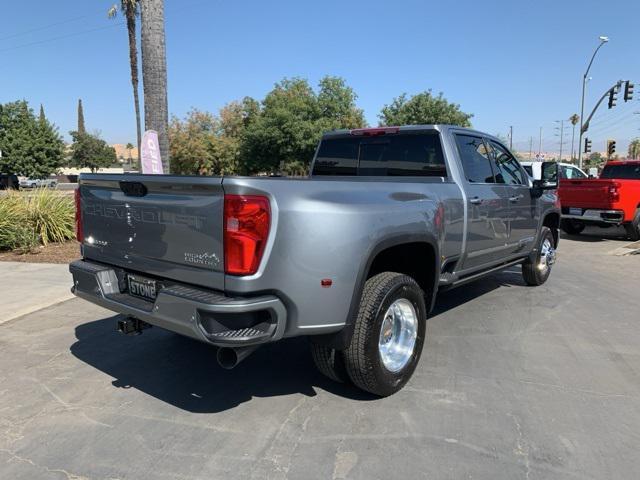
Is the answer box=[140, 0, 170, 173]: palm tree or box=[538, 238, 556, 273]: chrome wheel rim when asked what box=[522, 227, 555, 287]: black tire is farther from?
box=[140, 0, 170, 173]: palm tree

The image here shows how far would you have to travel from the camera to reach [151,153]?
9.18 meters

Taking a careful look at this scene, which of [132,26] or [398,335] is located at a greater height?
[132,26]

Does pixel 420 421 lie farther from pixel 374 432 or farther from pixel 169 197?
pixel 169 197

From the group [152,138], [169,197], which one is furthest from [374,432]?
[152,138]

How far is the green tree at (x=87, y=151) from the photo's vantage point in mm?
71750

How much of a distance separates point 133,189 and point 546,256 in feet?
19.8

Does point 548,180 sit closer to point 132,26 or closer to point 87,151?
point 132,26

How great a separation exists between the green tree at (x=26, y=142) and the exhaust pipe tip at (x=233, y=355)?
149 feet

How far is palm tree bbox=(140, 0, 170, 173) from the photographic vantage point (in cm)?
926

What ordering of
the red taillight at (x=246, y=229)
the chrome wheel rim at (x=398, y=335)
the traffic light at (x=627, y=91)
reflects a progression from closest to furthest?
the red taillight at (x=246, y=229)
the chrome wheel rim at (x=398, y=335)
the traffic light at (x=627, y=91)

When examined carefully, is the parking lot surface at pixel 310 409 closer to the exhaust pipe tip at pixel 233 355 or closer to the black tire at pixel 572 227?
the exhaust pipe tip at pixel 233 355

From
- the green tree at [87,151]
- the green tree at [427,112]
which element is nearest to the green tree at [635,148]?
the green tree at [427,112]

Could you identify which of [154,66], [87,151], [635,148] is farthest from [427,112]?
[635,148]

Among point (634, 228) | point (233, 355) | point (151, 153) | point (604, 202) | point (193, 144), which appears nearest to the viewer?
point (233, 355)
